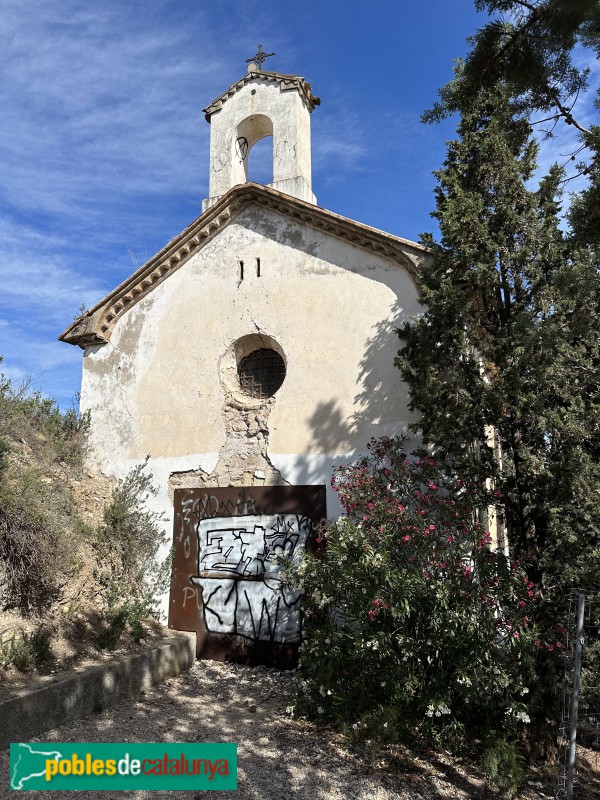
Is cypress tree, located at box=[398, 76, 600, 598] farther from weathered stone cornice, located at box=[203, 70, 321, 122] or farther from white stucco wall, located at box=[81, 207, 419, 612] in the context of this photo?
weathered stone cornice, located at box=[203, 70, 321, 122]

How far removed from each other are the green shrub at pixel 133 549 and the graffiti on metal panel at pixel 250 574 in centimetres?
77

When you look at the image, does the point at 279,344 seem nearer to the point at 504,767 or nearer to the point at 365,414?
the point at 365,414


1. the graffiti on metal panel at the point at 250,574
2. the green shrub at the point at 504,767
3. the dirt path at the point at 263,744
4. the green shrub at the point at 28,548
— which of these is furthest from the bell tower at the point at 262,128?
the green shrub at the point at 504,767

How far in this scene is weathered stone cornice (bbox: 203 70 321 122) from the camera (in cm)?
1088

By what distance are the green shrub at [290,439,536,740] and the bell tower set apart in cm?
637

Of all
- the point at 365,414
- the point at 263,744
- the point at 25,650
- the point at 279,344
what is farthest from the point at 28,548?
the point at 365,414

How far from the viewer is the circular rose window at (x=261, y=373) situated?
967cm

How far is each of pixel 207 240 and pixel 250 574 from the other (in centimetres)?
573

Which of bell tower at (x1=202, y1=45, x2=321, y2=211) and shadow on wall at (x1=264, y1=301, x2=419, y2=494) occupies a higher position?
bell tower at (x1=202, y1=45, x2=321, y2=211)

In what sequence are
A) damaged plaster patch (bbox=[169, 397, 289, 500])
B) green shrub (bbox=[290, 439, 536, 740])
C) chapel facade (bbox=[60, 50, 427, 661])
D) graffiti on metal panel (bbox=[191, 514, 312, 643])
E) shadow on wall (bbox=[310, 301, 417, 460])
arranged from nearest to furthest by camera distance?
1. green shrub (bbox=[290, 439, 536, 740])
2. shadow on wall (bbox=[310, 301, 417, 460])
3. graffiti on metal panel (bbox=[191, 514, 312, 643])
4. chapel facade (bbox=[60, 50, 427, 661])
5. damaged plaster patch (bbox=[169, 397, 289, 500])

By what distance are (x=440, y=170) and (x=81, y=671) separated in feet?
24.2

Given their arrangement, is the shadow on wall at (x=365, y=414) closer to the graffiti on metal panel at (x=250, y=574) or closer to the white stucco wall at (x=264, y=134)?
the graffiti on metal panel at (x=250, y=574)

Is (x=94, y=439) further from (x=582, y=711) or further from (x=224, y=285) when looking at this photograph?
(x=582, y=711)

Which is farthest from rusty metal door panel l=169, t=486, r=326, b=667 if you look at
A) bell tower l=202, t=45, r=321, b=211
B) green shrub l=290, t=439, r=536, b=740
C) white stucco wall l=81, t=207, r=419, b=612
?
bell tower l=202, t=45, r=321, b=211
